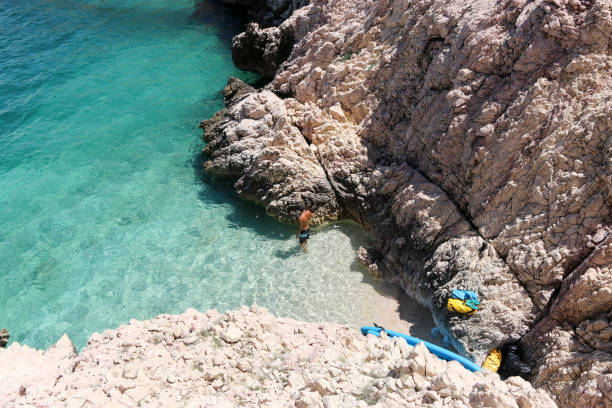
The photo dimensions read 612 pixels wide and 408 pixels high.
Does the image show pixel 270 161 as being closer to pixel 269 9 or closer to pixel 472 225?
pixel 472 225

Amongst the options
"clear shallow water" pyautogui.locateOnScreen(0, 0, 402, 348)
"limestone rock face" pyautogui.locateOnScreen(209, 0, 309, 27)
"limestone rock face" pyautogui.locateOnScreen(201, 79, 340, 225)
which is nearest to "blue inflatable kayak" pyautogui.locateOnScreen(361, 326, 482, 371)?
"clear shallow water" pyautogui.locateOnScreen(0, 0, 402, 348)

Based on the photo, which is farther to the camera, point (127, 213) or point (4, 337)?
point (127, 213)

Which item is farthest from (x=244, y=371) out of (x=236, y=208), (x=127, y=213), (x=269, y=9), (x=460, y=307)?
(x=269, y=9)

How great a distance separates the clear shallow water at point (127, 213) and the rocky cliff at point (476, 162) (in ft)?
4.56

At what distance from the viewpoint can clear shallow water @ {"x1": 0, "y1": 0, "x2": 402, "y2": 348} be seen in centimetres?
1161

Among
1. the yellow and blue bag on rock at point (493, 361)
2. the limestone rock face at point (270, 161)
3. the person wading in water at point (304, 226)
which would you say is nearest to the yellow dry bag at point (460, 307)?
the yellow and blue bag on rock at point (493, 361)

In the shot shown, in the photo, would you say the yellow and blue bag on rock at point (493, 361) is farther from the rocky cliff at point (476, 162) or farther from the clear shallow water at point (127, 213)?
the clear shallow water at point (127, 213)

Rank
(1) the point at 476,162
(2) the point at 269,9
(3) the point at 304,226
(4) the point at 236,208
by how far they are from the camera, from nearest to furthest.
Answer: (1) the point at 476,162, (3) the point at 304,226, (4) the point at 236,208, (2) the point at 269,9

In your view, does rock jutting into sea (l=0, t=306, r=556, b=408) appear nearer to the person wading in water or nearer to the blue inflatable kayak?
the blue inflatable kayak

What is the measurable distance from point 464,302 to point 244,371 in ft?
15.6

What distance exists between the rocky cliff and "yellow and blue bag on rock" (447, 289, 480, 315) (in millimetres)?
229

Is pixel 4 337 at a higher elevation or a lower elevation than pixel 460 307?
lower

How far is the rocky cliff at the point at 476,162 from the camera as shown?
8.12 metres

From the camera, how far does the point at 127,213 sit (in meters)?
14.6
